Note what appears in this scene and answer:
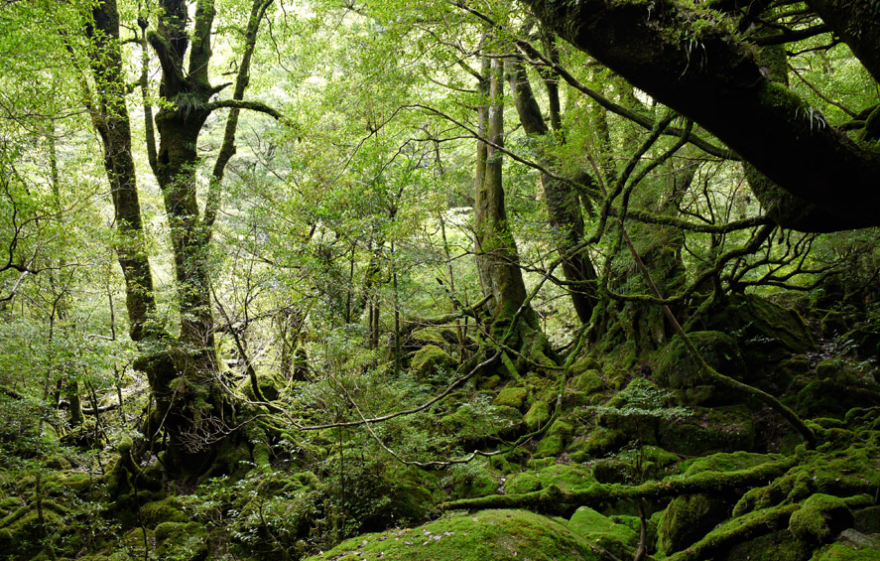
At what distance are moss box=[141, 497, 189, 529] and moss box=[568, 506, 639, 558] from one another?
258 inches

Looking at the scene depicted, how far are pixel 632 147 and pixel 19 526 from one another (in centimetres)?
1083

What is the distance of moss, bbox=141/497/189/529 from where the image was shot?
26.5 feet

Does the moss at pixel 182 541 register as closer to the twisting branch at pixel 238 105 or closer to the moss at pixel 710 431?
the moss at pixel 710 431

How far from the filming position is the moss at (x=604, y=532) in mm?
3891

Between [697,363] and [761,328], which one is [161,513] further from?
[761,328]

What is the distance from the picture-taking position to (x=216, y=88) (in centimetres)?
1175

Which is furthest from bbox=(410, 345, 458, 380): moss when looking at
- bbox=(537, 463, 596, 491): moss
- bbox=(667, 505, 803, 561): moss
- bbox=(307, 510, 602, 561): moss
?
bbox=(667, 505, 803, 561): moss

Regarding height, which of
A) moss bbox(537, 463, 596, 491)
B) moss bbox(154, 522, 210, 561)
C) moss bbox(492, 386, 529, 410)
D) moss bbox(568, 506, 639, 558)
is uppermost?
moss bbox(492, 386, 529, 410)

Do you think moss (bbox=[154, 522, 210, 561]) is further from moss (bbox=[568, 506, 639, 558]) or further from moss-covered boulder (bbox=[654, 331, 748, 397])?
moss-covered boulder (bbox=[654, 331, 748, 397])

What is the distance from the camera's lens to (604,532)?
173 inches

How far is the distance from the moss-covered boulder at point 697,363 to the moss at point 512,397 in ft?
7.89

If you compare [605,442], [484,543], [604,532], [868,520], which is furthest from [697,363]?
[484,543]

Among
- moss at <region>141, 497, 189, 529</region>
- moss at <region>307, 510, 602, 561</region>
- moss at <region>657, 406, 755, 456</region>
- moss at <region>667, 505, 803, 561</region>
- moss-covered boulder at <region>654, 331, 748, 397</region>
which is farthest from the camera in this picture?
moss at <region>141, 497, 189, 529</region>

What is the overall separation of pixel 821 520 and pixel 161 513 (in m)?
9.24
